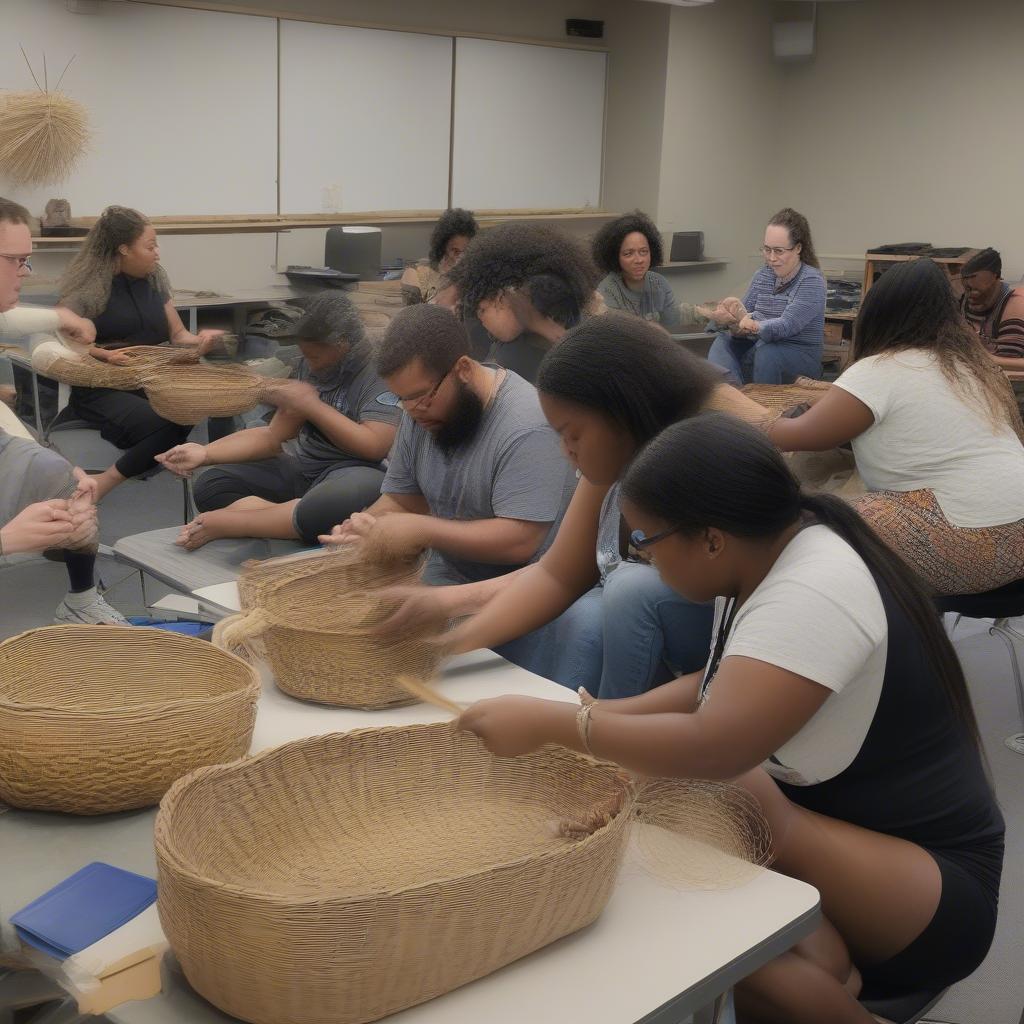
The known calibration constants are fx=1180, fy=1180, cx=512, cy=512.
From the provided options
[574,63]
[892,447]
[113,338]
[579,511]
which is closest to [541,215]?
[574,63]

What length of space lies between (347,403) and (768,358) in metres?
2.79

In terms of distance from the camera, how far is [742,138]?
30.1 feet

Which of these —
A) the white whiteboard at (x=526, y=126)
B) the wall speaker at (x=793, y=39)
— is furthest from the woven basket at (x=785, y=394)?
the wall speaker at (x=793, y=39)

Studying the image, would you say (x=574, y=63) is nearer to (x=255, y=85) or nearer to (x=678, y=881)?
(x=255, y=85)

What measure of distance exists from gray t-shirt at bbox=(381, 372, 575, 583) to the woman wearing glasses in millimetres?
3205

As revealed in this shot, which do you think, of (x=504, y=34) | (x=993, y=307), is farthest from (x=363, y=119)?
(x=993, y=307)

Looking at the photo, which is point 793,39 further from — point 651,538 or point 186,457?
point 651,538

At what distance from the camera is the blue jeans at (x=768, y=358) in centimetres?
554

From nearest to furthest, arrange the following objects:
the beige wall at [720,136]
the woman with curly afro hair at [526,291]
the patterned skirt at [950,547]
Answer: the patterned skirt at [950,547] → the woman with curly afro hair at [526,291] → the beige wall at [720,136]

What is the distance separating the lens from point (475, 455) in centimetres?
246

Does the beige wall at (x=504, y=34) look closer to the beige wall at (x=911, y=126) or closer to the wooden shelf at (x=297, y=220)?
the wooden shelf at (x=297, y=220)

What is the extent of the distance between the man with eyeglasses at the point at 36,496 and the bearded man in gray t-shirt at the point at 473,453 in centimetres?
56

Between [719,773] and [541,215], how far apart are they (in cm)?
756

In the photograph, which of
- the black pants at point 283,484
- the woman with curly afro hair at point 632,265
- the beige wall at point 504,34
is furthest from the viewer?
the beige wall at point 504,34
